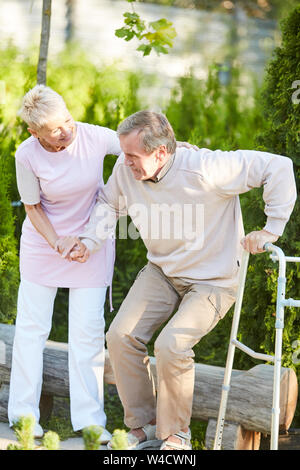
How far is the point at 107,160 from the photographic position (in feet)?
15.8

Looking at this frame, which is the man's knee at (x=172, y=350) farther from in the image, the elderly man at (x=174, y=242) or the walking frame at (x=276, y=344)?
the walking frame at (x=276, y=344)

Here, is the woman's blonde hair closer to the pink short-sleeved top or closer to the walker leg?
the pink short-sleeved top

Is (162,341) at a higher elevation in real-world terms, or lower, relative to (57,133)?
lower

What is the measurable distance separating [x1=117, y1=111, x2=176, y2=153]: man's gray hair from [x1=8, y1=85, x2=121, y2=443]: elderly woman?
1.26 feet

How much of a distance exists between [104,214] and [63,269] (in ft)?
1.17

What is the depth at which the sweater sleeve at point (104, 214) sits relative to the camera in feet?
10.8

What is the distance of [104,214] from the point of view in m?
3.35

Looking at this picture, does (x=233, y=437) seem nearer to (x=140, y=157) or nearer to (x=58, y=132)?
(x=140, y=157)

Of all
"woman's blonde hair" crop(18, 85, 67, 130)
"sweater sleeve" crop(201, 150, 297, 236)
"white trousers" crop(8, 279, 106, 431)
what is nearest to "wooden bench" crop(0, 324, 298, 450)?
"white trousers" crop(8, 279, 106, 431)

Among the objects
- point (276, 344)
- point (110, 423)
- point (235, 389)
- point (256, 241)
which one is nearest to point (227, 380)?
point (235, 389)

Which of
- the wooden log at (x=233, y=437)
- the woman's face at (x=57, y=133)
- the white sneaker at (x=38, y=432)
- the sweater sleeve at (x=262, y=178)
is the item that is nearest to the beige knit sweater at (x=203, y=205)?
the sweater sleeve at (x=262, y=178)

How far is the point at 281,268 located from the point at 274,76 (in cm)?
140

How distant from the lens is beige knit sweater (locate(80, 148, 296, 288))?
3.03m
